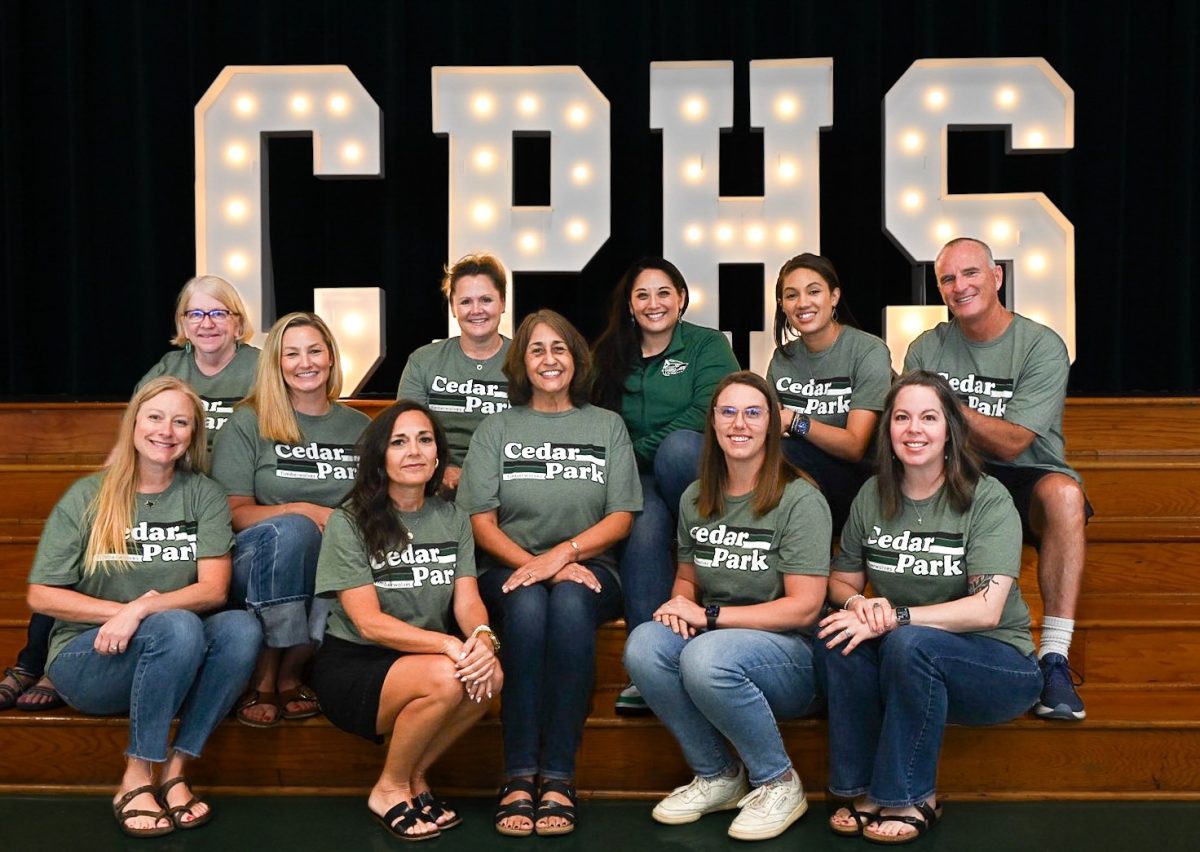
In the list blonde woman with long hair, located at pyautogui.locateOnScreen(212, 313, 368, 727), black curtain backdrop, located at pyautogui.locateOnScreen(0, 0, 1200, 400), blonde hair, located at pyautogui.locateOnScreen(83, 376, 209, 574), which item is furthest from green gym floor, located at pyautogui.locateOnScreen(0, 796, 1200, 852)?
black curtain backdrop, located at pyautogui.locateOnScreen(0, 0, 1200, 400)

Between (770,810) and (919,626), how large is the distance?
47 centimetres

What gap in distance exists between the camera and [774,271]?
4.13 m

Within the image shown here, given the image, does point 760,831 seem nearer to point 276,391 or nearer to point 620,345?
point 620,345

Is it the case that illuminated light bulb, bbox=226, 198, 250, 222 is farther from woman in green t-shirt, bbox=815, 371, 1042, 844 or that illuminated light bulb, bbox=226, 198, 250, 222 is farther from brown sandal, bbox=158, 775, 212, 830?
woman in green t-shirt, bbox=815, 371, 1042, 844

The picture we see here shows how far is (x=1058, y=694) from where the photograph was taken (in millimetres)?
2535

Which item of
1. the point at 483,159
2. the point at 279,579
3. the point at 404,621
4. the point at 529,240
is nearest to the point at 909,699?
the point at 404,621

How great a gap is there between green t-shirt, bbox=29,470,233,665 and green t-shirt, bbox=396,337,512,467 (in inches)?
25.7

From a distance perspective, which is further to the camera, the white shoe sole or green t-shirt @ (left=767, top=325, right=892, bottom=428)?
green t-shirt @ (left=767, top=325, right=892, bottom=428)

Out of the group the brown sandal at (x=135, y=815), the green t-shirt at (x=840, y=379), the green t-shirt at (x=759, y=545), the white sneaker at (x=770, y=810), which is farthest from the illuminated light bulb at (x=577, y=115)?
the brown sandal at (x=135, y=815)

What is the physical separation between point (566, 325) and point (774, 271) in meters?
1.56

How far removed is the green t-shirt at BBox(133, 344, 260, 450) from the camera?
3025mm

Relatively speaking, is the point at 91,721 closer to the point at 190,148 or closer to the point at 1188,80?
the point at 190,148

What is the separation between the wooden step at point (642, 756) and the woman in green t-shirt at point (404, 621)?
18cm

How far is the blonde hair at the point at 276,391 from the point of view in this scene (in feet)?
9.10
